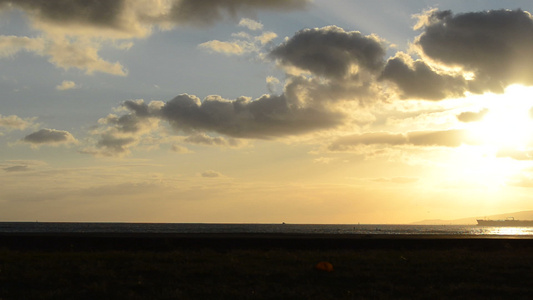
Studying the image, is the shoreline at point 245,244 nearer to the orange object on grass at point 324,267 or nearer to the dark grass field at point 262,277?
the dark grass field at point 262,277

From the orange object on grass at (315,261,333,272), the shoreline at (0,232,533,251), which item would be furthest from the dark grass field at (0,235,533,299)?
the shoreline at (0,232,533,251)

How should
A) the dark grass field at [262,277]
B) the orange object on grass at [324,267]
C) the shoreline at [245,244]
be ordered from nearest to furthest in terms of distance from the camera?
the dark grass field at [262,277] → the orange object on grass at [324,267] → the shoreline at [245,244]

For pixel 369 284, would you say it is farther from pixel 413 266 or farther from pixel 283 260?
pixel 283 260

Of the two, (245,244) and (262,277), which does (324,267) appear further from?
(245,244)

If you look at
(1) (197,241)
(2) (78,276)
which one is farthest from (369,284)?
(1) (197,241)

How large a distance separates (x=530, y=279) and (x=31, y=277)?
851 inches

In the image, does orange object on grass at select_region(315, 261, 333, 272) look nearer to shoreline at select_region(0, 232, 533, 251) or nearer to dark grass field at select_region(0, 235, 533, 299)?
dark grass field at select_region(0, 235, 533, 299)

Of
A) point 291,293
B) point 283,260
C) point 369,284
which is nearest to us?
point 291,293

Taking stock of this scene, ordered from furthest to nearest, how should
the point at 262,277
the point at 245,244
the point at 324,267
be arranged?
the point at 245,244 < the point at 324,267 < the point at 262,277

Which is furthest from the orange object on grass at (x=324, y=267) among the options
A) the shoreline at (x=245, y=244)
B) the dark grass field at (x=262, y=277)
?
the shoreline at (x=245, y=244)

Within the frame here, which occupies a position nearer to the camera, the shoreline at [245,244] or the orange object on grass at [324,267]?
the orange object on grass at [324,267]

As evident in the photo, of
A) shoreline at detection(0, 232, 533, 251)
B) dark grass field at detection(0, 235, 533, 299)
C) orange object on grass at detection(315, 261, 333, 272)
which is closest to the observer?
dark grass field at detection(0, 235, 533, 299)

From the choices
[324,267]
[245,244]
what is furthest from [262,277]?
[245,244]

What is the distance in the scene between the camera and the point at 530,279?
894 inches
